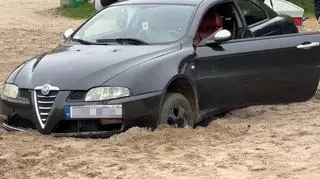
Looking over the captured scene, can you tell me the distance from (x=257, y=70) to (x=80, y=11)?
23.7m

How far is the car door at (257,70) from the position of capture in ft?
24.0

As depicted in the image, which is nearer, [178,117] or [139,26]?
[178,117]

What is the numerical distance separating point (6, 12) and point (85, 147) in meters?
24.9

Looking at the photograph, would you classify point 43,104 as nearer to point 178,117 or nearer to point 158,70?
point 158,70

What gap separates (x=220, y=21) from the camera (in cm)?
806

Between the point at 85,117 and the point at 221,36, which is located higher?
the point at 221,36

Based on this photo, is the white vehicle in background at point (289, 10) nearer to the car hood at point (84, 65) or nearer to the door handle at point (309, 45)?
the door handle at point (309, 45)

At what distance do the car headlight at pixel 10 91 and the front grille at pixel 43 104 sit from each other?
0.32m

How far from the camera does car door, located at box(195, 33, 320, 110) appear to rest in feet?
24.0

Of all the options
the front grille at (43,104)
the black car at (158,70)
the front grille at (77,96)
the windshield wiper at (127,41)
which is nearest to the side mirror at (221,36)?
the black car at (158,70)

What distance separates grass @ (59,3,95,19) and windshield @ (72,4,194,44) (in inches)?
819

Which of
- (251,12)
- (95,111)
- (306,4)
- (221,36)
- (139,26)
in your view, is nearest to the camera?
(95,111)

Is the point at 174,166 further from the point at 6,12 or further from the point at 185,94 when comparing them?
the point at 6,12

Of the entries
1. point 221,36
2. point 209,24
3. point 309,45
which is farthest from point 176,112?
point 309,45
